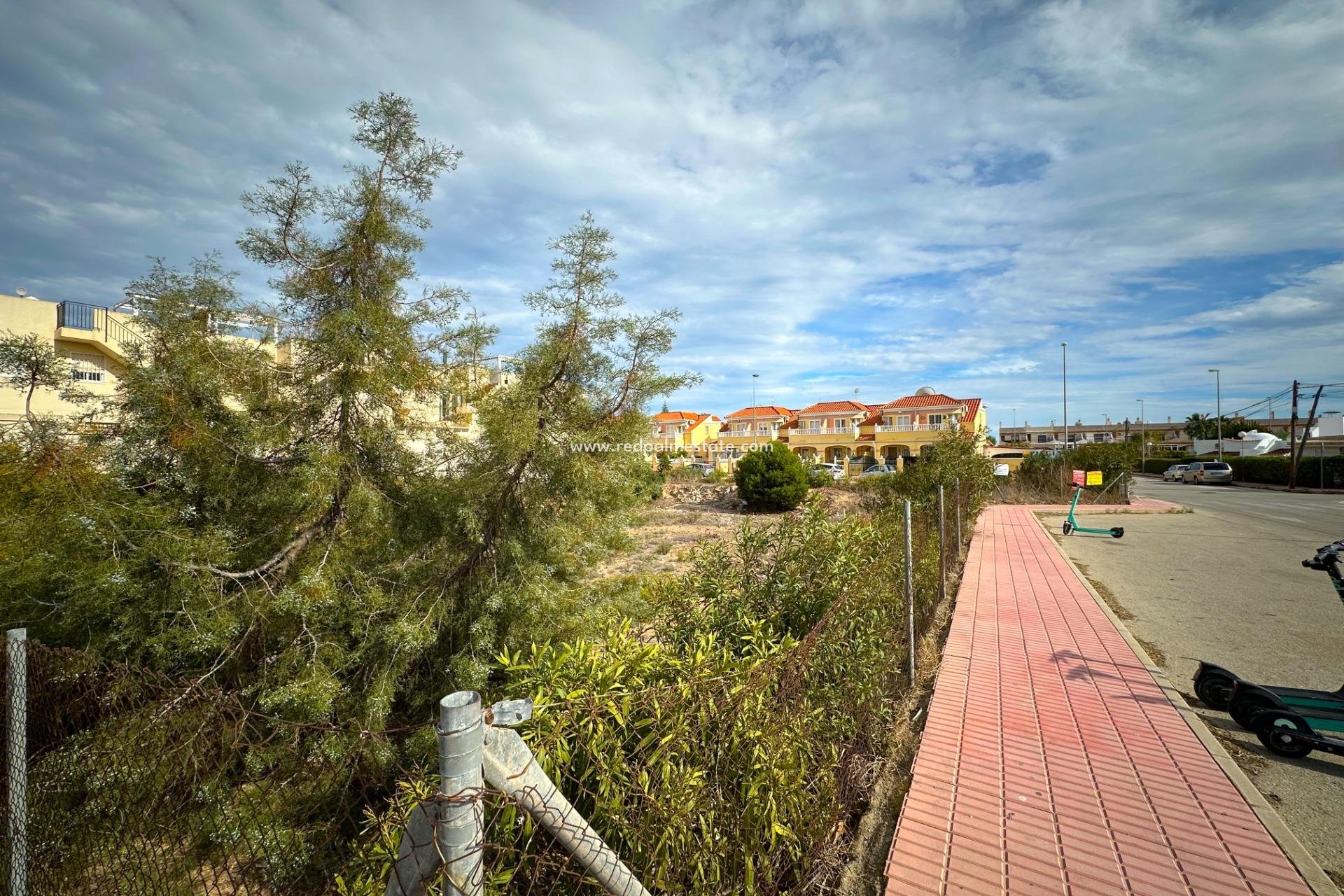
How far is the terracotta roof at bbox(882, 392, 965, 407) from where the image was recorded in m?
41.1

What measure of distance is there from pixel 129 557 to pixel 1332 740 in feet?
23.8

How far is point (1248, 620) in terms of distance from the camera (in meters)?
6.27

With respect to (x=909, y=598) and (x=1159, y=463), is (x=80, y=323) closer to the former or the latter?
(x=909, y=598)

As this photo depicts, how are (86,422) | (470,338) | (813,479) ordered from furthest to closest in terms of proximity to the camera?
(813,479) < (470,338) < (86,422)

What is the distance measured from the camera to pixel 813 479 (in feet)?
74.8

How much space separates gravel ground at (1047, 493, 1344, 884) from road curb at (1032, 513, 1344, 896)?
0.11 m

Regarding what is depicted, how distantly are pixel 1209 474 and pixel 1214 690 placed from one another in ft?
129

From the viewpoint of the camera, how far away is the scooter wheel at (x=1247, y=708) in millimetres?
3678

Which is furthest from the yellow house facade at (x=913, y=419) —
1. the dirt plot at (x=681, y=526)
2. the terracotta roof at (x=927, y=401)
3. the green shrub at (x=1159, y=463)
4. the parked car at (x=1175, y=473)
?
the dirt plot at (x=681, y=526)

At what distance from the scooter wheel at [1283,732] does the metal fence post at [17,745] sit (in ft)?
19.6

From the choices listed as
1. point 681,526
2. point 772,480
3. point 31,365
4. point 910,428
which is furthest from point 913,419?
point 31,365

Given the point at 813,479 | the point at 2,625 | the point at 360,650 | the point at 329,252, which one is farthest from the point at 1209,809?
the point at 813,479

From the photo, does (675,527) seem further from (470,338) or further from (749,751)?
(749,751)

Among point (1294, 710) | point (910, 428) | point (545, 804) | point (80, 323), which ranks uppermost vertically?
point (80, 323)
